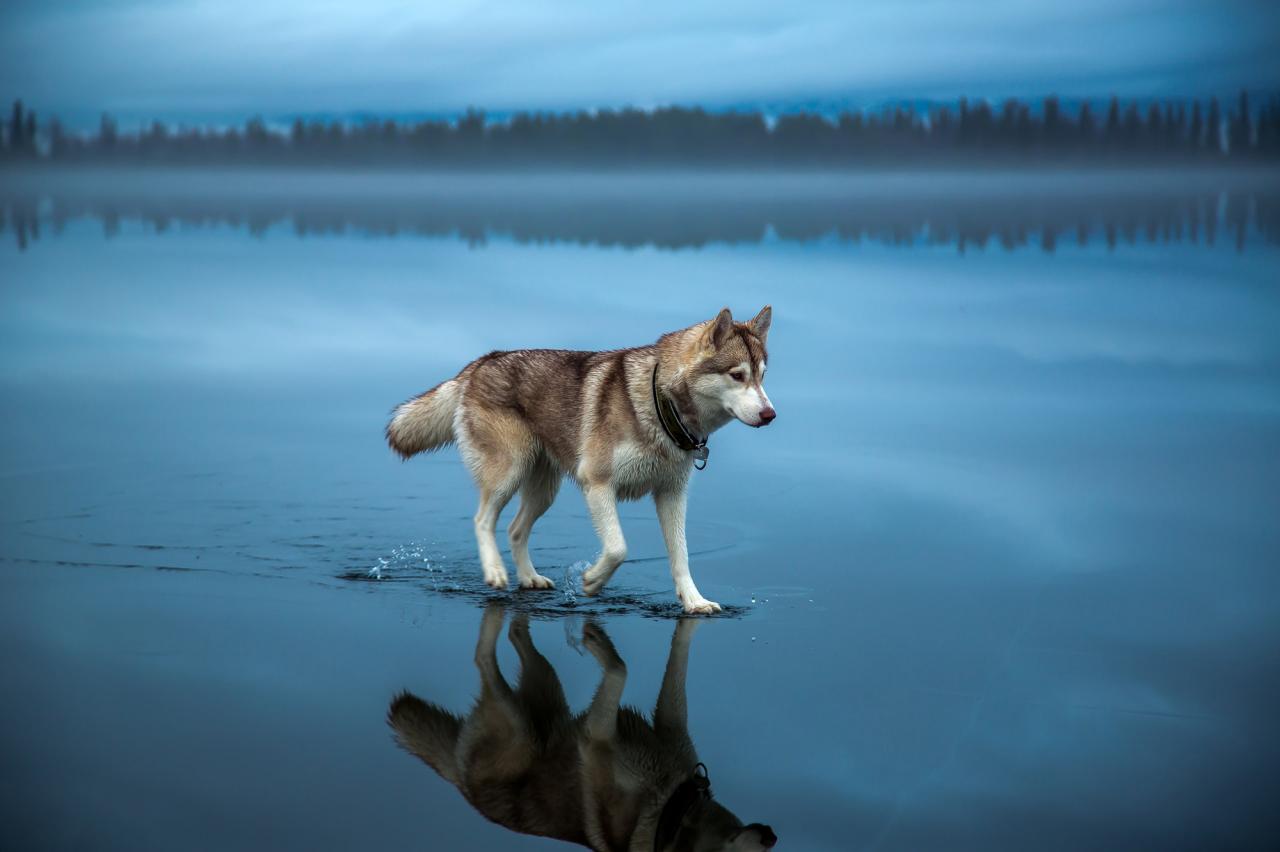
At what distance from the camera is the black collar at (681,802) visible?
5434mm

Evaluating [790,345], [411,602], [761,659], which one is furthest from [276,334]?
[761,659]

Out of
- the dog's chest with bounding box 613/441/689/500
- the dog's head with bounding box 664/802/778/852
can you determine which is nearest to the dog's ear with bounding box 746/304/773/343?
the dog's chest with bounding box 613/441/689/500

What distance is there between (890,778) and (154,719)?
3.17 m

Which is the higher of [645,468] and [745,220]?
[645,468]

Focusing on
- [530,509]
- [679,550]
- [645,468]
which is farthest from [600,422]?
[530,509]

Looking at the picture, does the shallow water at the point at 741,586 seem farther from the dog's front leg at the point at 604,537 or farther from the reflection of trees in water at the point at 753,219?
the reflection of trees in water at the point at 753,219

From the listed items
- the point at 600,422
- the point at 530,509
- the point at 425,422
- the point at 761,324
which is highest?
the point at 761,324

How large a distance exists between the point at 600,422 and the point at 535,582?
1.15 meters

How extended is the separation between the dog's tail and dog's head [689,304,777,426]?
2.47m

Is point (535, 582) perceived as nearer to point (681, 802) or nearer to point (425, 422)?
point (425, 422)

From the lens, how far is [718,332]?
26.8 feet

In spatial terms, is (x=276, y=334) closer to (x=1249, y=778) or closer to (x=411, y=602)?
(x=411, y=602)

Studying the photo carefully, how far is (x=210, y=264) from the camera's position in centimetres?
3731

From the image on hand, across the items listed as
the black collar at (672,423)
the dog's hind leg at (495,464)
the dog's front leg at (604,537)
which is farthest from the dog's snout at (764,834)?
the dog's hind leg at (495,464)
